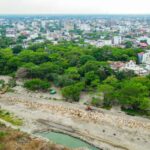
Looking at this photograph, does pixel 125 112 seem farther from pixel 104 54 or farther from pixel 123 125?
pixel 104 54

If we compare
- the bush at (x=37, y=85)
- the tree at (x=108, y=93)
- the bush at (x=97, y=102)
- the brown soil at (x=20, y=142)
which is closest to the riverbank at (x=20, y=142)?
the brown soil at (x=20, y=142)

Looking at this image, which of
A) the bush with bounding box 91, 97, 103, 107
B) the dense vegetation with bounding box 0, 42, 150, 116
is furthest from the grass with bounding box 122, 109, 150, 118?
the bush with bounding box 91, 97, 103, 107

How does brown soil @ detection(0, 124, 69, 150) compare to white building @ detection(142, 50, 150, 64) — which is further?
white building @ detection(142, 50, 150, 64)

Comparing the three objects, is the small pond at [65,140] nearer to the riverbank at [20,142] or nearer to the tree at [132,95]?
the riverbank at [20,142]

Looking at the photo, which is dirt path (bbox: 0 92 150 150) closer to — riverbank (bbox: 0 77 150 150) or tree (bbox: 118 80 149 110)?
riverbank (bbox: 0 77 150 150)

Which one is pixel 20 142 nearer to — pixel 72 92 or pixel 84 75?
pixel 72 92

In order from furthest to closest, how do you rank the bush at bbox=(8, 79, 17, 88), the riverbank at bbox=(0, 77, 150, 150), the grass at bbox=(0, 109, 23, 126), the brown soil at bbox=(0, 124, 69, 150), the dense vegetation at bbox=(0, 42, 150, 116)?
the bush at bbox=(8, 79, 17, 88)
the dense vegetation at bbox=(0, 42, 150, 116)
the grass at bbox=(0, 109, 23, 126)
the riverbank at bbox=(0, 77, 150, 150)
the brown soil at bbox=(0, 124, 69, 150)
